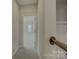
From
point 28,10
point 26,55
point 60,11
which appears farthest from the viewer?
point 28,10

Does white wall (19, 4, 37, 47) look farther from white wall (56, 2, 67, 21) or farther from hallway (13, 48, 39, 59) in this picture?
white wall (56, 2, 67, 21)

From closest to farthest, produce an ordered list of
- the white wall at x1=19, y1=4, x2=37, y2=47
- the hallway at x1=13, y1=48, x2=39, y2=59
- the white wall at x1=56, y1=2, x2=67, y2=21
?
the white wall at x1=56, y1=2, x2=67, y2=21 < the hallway at x1=13, y1=48, x2=39, y2=59 < the white wall at x1=19, y1=4, x2=37, y2=47

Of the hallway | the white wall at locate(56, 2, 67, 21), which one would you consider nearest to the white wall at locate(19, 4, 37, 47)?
the hallway

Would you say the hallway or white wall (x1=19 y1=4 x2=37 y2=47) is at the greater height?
white wall (x1=19 y1=4 x2=37 y2=47)

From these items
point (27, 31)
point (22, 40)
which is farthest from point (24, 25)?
point (22, 40)

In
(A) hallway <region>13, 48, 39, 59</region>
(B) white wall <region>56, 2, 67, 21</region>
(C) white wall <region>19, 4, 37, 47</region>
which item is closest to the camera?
(B) white wall <region>56, 2, 67, 21</region>

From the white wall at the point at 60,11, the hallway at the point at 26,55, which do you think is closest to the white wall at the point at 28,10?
the hallway at the point at 26,55

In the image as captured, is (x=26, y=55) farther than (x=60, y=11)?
Yes

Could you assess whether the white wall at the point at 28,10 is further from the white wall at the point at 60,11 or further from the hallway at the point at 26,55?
the white wall at the point at 60,11

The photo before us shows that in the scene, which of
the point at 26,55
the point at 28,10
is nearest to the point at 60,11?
the point at 26,55

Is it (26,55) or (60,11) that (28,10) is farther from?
(60,11)
